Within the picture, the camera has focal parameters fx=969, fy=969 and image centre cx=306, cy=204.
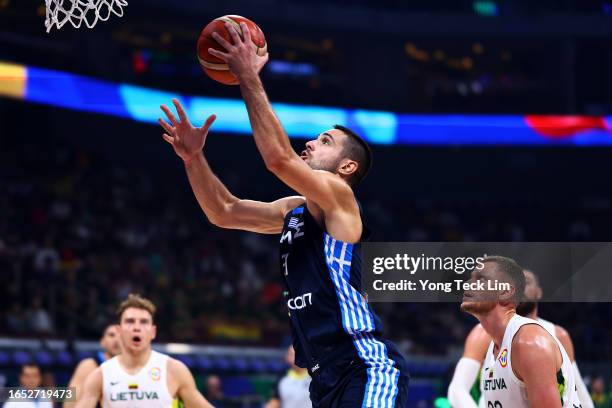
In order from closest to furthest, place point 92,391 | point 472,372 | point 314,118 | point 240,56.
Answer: point 240,56 < point 472,372 < point 92,391 < point 314,118

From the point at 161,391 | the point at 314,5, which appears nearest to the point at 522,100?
the point at 314,5

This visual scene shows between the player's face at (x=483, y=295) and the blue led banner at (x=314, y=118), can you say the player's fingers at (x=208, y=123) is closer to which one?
the player's face at (x=483, y=295)

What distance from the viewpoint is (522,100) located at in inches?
992

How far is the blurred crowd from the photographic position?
1566 centimetres

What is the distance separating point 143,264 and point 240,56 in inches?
575

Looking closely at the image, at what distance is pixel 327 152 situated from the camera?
14.8 feet

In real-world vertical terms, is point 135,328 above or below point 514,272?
above

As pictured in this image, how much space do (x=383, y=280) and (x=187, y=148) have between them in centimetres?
136

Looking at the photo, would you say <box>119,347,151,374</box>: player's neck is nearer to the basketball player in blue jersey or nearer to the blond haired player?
the blond haired player

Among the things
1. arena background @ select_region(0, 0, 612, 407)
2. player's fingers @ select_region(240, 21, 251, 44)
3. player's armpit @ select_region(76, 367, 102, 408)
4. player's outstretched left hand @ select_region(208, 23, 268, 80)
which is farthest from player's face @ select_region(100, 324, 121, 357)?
arena background @ select_region(0, 0, 612, 407)

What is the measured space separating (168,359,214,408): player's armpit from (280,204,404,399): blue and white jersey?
2.71 meters

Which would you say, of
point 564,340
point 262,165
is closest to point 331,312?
point 564,340

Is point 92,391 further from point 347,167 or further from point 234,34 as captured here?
point 234,34

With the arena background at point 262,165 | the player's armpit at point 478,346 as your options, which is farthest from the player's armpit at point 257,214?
the arena background at point 262,165
